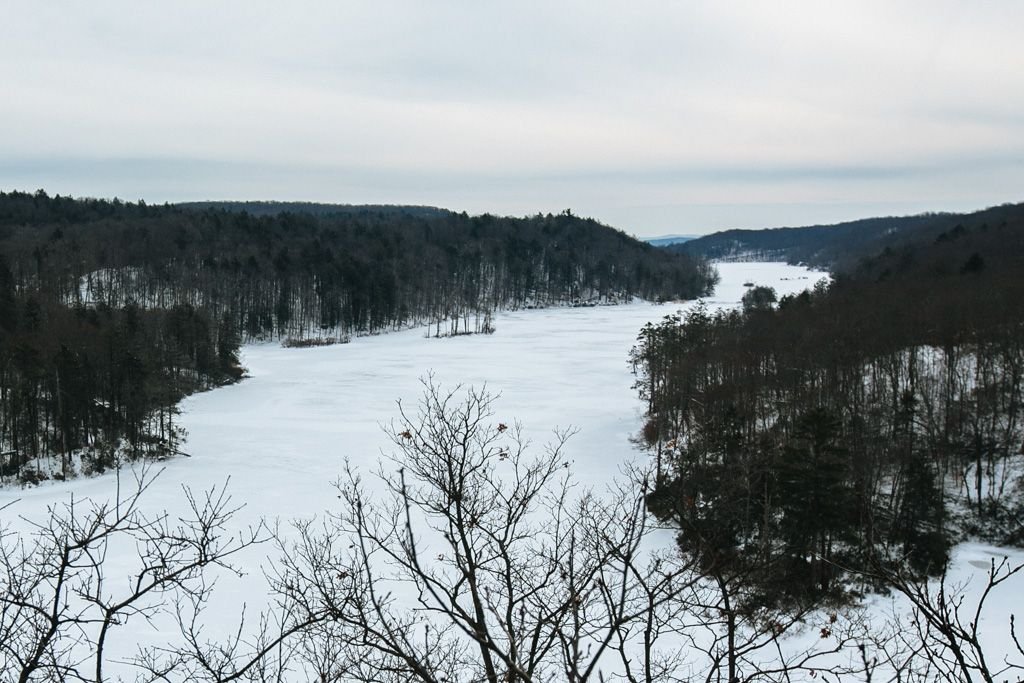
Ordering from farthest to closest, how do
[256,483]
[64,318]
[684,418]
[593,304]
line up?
[593,304] → [64,318] → [684,418] → [256,483]

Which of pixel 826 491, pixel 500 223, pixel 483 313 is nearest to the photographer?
pixel 826 491

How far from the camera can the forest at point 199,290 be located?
39.6 metres

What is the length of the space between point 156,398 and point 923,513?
3964cm

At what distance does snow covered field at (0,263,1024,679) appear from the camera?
30.3 metres

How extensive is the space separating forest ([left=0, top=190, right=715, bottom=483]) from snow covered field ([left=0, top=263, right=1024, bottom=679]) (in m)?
3.69

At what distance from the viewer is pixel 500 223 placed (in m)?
180

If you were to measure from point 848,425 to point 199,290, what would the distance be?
92.5 meters

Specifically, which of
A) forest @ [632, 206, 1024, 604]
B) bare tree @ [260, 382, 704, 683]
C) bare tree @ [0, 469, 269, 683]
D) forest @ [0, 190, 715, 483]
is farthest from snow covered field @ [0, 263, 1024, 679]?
bare tree @ [260, 382, 704, 683]

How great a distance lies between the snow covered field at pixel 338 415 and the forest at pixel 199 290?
3687 mm

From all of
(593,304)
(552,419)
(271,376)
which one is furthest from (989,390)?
(593,304)

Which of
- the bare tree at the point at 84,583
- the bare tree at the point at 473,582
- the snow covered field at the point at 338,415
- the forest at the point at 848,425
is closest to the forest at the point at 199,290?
the snow covered field at the point at 338,415

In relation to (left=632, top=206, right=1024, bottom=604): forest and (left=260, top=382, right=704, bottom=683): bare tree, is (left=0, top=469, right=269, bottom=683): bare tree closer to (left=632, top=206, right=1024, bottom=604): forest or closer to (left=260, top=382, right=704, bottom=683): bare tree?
(left=260, top=382, right=704, bottom=683): bare tree

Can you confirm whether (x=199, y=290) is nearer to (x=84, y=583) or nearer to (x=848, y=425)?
(x=848, y=425)

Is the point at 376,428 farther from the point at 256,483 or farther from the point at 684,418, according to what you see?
the point at 684,418
